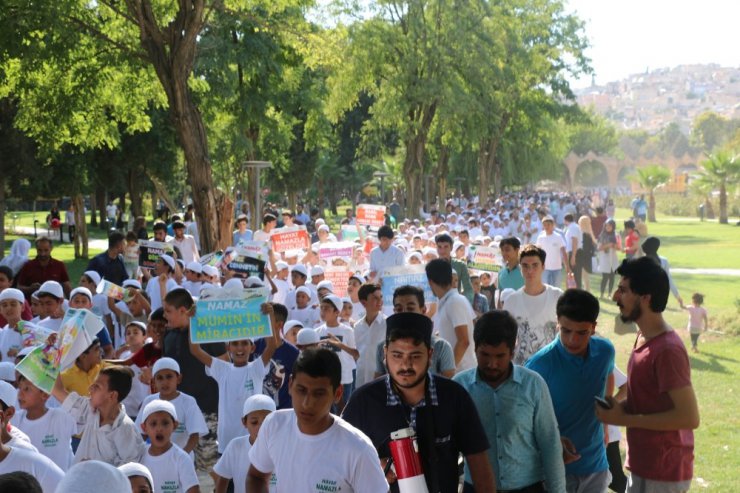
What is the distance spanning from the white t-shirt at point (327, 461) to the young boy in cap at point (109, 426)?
231 cm

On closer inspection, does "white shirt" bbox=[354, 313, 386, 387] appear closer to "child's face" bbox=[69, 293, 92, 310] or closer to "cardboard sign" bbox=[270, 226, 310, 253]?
"child's face" bbox=[69, 293, 92, 310]

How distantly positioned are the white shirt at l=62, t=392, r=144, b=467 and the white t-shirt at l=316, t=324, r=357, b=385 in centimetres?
332

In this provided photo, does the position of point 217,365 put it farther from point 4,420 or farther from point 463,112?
point 463,112

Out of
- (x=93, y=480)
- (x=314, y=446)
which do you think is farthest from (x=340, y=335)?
(x=93, y=480)

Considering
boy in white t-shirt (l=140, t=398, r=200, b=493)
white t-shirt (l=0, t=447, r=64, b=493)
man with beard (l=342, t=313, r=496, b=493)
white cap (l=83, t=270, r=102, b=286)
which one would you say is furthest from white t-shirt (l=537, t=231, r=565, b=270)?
white t-shirt (l=0, t=447, r=64, b=493)

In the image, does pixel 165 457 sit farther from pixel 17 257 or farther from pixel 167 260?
pixel 17 257

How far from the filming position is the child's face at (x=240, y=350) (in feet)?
26.6

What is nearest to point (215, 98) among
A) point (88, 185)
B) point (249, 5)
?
point (249, 5)

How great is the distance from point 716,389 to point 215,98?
15764 mm

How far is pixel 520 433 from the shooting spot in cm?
501

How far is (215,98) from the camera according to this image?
25.8 meters

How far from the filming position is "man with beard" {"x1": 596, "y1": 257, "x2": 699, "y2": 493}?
521 cm

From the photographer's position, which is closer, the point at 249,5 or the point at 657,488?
the point at 657,488

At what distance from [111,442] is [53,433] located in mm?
337
